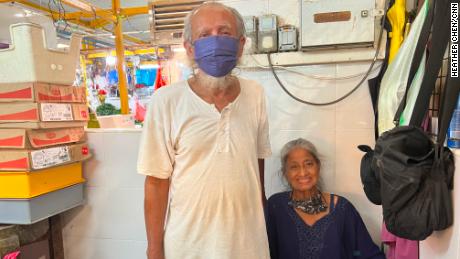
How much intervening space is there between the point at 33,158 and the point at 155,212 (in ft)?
2.65

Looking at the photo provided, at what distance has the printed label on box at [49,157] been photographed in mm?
1501

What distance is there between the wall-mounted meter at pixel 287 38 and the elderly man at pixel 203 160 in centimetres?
61

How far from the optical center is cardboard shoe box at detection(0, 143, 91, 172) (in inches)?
58.1

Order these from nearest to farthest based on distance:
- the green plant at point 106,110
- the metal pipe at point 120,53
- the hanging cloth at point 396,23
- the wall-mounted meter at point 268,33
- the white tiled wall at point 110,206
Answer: the hanging cloth at point 396,23
the wall-mounted meter at point 268,33
the white tiled wall at point 110,206
the metal pipe at point 120,53
the green plant at point 106,110

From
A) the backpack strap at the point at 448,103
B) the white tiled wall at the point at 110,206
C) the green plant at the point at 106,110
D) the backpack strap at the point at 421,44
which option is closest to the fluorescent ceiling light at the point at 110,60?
the green plant at the point at 106,110

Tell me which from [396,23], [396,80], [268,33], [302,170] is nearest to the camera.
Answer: [396,80]

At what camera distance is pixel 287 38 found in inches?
65.3

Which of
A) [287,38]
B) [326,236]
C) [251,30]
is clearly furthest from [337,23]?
[326,236]

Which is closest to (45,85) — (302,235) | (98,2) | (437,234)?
(302,235)

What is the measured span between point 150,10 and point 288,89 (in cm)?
108

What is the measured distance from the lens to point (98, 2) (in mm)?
4602

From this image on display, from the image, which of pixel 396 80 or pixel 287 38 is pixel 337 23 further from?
pixel 396 80

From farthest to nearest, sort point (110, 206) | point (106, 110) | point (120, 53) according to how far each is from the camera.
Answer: point (106, 110) → point (120, 53) → point (110, 206)

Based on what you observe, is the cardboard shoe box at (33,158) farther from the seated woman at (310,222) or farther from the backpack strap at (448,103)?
the backpack strap at (448,103)
